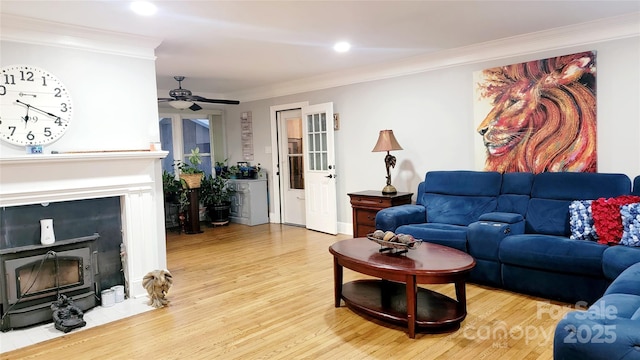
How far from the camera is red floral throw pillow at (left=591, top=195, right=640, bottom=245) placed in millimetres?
3145

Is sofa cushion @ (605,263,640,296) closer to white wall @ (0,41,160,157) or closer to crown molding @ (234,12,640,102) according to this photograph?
crown molding @ (234,12,640,102)

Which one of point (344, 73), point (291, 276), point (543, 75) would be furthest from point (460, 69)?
point (291, 276)

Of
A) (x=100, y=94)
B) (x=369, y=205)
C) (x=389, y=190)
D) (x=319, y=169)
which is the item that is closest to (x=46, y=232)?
(x=100, y=94)

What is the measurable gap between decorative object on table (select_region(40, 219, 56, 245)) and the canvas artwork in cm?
420

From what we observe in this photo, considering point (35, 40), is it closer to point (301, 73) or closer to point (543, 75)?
point (301, 73)

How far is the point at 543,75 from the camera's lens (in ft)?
13.5

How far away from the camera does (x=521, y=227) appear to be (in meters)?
3.77

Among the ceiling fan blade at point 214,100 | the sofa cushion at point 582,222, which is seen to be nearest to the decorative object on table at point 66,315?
the ceiling fan blade at point 214,100

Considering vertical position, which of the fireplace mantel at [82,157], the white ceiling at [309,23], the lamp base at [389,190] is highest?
the white ceiling at [309,23]

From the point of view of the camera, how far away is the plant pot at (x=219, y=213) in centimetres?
709

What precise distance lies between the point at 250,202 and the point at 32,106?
4.10 m

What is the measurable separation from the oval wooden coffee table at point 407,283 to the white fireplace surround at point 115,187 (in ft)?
5.72

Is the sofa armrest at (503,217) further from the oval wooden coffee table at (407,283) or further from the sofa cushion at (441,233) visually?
the oval wooden coffee table at (407,283)

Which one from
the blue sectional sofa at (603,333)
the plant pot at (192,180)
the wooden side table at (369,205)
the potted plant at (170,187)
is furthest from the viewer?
the potted plant at (170,187)
